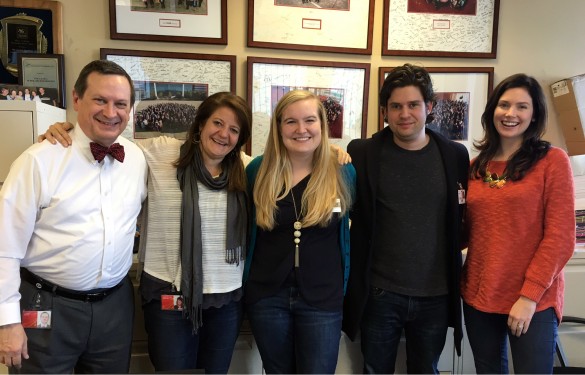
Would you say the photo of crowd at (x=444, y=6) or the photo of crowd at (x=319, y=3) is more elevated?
the photo of crowd at (x=444, y=6)

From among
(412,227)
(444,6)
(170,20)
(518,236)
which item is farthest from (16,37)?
(518,236)

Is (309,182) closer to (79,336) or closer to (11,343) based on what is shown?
(79,336)

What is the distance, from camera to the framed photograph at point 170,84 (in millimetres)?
2258

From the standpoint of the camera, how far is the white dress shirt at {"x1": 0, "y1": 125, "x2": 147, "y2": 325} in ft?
4.02

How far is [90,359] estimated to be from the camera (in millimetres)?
1408

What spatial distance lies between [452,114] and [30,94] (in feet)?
8.06

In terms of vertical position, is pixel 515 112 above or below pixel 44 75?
below

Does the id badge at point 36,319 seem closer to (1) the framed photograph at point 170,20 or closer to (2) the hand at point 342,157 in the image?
(2) the hand at point 342,157

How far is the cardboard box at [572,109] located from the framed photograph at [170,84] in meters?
2.07

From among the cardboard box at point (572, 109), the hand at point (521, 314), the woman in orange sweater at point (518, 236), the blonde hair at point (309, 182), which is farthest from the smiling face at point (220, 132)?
the cardboard box at point (572, 109)

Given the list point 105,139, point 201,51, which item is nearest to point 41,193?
point 105,139

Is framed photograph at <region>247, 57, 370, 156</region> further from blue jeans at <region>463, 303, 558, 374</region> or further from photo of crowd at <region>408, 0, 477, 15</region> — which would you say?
blue jeans at <region>463, 303, 558, 374</region>

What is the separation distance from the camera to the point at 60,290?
133 cm

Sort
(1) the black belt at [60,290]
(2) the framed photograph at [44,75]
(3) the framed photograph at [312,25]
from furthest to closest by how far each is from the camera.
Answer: (3) the framed photograph at [312,25], (2) the framed photograph at [44,75], (1) the black belt at [60,290]
